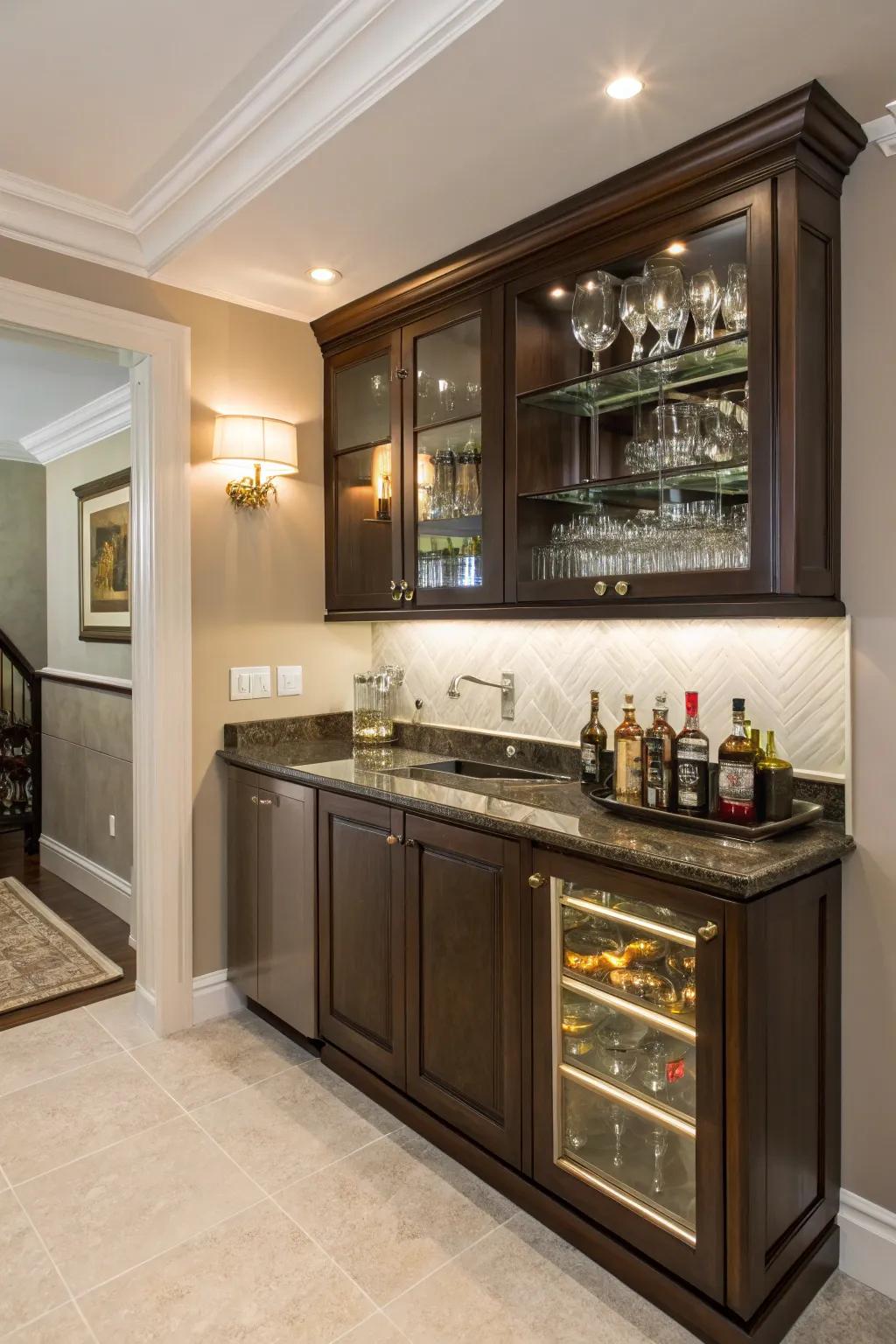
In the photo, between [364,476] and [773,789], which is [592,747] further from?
[364,476]

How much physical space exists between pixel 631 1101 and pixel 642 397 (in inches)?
66.6

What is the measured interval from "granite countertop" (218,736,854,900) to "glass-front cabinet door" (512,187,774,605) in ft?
1.82

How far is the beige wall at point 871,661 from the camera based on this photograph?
1888mm

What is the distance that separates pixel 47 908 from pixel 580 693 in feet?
10.7

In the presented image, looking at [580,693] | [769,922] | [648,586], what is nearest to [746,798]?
[769,922]

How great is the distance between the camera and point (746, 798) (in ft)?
6.21

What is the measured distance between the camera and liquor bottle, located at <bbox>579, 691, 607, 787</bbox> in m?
2.38

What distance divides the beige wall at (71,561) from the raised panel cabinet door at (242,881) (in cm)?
180

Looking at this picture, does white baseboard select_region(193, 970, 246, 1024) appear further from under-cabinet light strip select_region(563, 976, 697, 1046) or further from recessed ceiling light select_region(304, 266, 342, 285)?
recessed ceiling light select_region(304, 266, 342, 285)

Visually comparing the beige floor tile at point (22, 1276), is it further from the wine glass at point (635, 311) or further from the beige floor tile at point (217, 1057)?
the wine glass at point (635, 311)

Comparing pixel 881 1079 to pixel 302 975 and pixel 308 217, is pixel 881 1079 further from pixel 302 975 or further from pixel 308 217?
pixel 308 217

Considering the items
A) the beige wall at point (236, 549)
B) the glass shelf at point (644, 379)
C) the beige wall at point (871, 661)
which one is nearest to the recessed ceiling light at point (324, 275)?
the beige wall at point (236, 549)

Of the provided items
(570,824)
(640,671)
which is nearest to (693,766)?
(570,824)

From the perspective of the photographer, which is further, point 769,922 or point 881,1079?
point 881,1079
